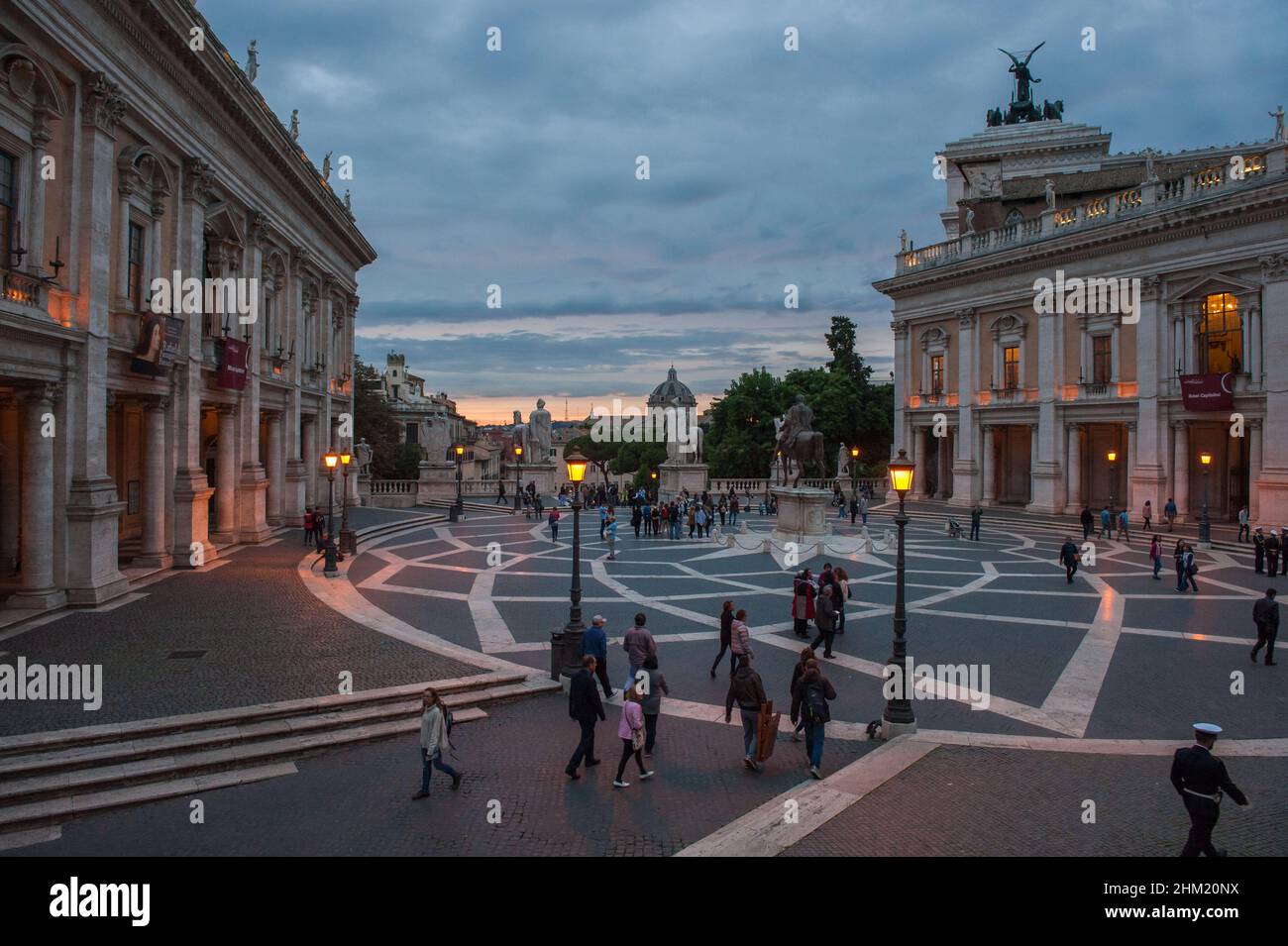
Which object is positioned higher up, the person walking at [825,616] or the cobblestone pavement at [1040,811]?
the person walking at [825,616]

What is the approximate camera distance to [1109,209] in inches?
1467

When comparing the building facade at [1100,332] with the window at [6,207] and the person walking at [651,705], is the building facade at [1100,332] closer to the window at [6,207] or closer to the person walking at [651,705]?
the person walking at [651,705]

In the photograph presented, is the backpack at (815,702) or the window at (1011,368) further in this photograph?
the window at (1011,368)

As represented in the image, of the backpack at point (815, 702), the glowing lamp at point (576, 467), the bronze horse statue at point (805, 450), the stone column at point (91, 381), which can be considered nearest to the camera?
the backpack at point (815, 702)

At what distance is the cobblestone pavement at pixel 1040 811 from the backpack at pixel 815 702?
38.8 inches

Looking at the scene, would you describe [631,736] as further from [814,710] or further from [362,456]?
[362,456]

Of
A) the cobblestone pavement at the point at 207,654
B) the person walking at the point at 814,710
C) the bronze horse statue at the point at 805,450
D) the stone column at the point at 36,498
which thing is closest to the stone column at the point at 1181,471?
the bronze horse statue at the point at 805,450

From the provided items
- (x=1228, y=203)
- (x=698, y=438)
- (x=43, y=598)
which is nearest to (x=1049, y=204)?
(x=1228, y=203)

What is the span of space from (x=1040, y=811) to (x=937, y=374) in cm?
Result: 4194

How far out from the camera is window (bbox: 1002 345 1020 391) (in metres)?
42.4

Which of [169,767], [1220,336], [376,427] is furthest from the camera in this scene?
[376,427]

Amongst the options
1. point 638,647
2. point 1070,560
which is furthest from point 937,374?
point 638,647

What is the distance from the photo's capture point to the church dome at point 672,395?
55188mm
